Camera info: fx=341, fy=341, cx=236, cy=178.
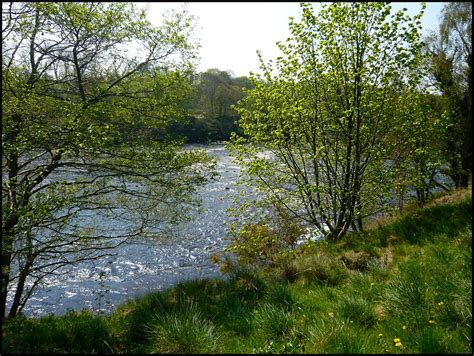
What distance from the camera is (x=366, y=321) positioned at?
4.70 m

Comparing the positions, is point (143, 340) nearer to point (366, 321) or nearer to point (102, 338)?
point (102, 338)

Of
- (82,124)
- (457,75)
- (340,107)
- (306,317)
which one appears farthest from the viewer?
(457,75)

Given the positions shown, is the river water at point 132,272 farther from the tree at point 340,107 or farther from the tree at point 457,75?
the tree at point 457,75

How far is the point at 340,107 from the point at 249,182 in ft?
12.1

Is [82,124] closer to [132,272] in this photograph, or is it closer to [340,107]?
[340,107]

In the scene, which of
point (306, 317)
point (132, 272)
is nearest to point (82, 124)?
point (306, 317)

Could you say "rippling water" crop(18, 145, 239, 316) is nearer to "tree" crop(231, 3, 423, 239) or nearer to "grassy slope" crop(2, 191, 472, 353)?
"tree" crop(231, 3, 423, 239)

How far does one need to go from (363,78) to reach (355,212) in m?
3.70

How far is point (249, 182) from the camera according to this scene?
1135cm

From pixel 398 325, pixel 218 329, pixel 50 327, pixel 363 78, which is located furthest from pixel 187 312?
pixel 363 78

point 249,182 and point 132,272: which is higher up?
point 249,182

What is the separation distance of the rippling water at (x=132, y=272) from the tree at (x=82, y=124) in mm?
1937

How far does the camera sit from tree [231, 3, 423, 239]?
→ 901cm

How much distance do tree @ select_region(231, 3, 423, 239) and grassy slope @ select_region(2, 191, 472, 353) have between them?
9.82 ft
